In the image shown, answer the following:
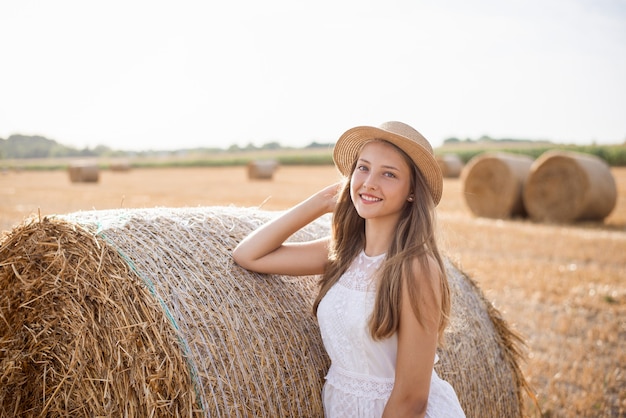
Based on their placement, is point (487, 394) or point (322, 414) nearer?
point (322, 414)

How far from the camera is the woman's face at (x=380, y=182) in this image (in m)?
2.23

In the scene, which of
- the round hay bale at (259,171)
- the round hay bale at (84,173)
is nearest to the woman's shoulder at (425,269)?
the round hay bale at (259,171)

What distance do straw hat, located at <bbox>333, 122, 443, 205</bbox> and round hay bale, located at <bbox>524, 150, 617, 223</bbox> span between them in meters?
11.1

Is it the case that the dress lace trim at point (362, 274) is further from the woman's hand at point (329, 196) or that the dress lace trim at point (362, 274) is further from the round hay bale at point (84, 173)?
the round hay bale at point (84, 173)

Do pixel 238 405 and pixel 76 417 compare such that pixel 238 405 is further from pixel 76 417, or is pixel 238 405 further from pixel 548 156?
pixel 548 156

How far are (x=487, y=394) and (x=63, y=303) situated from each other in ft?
7.65

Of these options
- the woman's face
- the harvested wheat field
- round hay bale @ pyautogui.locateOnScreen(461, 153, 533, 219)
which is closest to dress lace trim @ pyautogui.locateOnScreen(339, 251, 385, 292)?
the woman's face

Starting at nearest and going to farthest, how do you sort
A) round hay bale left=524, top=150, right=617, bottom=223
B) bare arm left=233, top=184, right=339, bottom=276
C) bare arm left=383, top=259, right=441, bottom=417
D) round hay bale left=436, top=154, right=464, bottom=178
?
bare arm left=383, top=259, right=441, bottom=417
bare arm left=233, top=184, right=339, bottom=276
round hay bale left=524, top=150, right=617, bottom=223
round hay bale left=436, top=154, right=464, bottom=178

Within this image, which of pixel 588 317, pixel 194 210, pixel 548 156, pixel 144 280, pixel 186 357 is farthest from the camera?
pixel 548 156

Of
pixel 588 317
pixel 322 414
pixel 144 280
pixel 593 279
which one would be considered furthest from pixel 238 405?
pixel 593 279

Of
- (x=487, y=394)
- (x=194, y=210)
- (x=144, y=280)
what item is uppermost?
(x=194, y=210)

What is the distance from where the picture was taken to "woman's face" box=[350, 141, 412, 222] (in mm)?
2227

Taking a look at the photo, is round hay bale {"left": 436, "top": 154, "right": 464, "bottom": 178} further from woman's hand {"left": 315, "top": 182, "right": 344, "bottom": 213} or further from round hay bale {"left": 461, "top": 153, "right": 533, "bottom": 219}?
woman's hand {"left": 315, "top": 182, "right": 344, "bottom": 213}

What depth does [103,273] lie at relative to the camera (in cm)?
229
